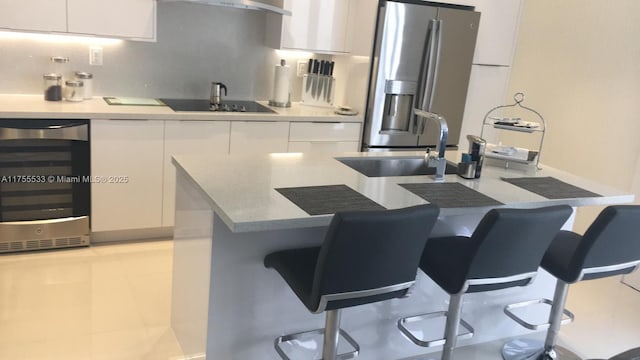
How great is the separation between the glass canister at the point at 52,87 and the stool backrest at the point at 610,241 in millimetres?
3176

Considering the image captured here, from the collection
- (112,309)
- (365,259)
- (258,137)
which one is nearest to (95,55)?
(258,137)

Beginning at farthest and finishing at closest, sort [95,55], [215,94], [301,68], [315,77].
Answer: [301,68]
[315,77]
[215,94]
[95,55]

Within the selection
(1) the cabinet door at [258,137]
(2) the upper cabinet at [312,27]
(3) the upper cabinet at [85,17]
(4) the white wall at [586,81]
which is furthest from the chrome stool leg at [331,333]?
(4) the white wall at [586,81]

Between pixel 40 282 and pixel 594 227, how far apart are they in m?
2.87

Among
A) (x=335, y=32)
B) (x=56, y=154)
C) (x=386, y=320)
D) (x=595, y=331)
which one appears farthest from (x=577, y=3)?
(x=56, y=154)

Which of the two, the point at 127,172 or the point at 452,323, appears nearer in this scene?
the point at 452,323

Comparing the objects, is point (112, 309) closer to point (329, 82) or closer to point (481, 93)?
point (329, 82)

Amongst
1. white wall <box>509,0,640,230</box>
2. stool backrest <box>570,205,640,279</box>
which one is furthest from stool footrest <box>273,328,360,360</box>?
white wall <box>509,0,640,230</box>

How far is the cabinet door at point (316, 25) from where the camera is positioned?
13.8 ft

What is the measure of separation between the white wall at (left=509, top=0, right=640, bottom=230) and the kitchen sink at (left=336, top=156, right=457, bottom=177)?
1.99 m

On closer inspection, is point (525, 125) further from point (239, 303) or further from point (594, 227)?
point (239, 303)

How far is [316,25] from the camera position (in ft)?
14.1

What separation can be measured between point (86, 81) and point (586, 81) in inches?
149

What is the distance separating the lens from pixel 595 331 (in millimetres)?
3410
